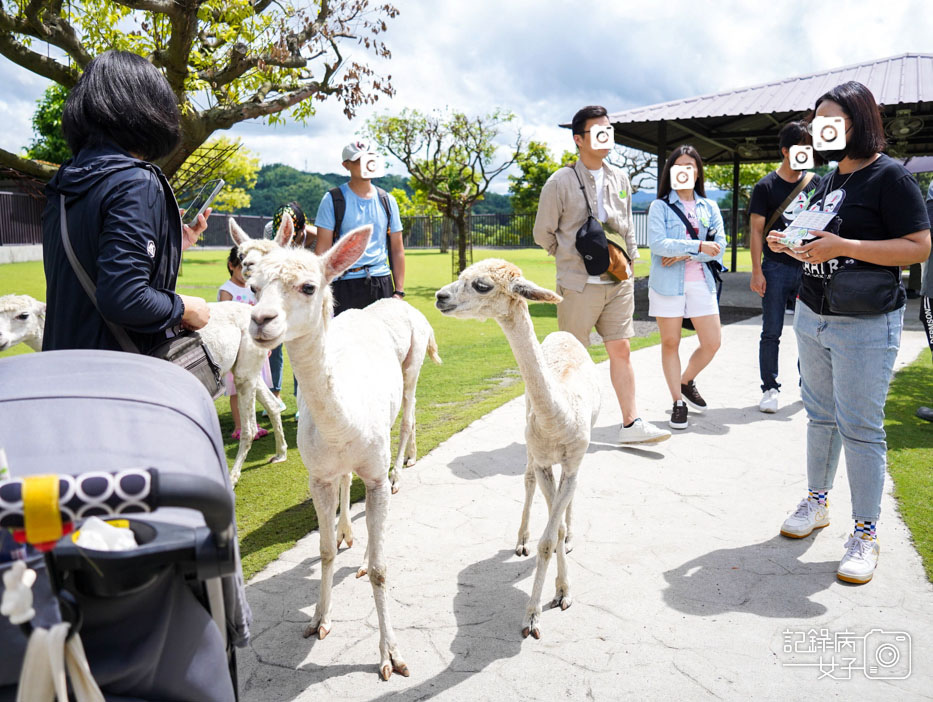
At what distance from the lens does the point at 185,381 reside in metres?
1.82

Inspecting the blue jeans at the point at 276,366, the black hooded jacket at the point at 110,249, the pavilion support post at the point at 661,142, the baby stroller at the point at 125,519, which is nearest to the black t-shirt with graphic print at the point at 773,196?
the blue jeans at the point at 276,366

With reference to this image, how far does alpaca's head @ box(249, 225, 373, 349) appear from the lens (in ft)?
7.66

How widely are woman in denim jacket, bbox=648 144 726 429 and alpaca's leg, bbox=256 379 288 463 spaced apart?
3145mm

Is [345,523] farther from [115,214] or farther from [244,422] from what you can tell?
[115,214]

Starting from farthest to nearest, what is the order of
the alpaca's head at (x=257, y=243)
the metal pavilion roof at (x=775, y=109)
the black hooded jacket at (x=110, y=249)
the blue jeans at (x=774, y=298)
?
the metal pavilion roof at (x=775, y=109) → the blue jeans at (x=774, y=298) → the alpaca's head at (x=257, y=243) → the black hooded jacket at (x=110, y=249)

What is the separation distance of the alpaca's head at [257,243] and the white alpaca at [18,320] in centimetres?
232

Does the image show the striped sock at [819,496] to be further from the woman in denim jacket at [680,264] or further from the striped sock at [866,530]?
the woman in denim jacket at [680,264]

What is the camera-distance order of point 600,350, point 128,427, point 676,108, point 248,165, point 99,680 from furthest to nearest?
point 248,165, point 676,108, point 600,350, point 128,427, point 99,680

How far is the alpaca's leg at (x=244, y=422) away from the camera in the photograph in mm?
4930

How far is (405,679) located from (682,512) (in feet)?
7.28

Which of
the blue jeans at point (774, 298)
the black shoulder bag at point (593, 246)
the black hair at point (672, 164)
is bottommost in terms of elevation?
the blue jeans at point (774, 298)

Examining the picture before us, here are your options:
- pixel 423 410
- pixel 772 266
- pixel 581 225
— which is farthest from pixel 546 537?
pixel 772 266

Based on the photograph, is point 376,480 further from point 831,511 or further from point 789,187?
point 789,187

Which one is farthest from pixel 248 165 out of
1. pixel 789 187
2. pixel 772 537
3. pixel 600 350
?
pixel 772 537
